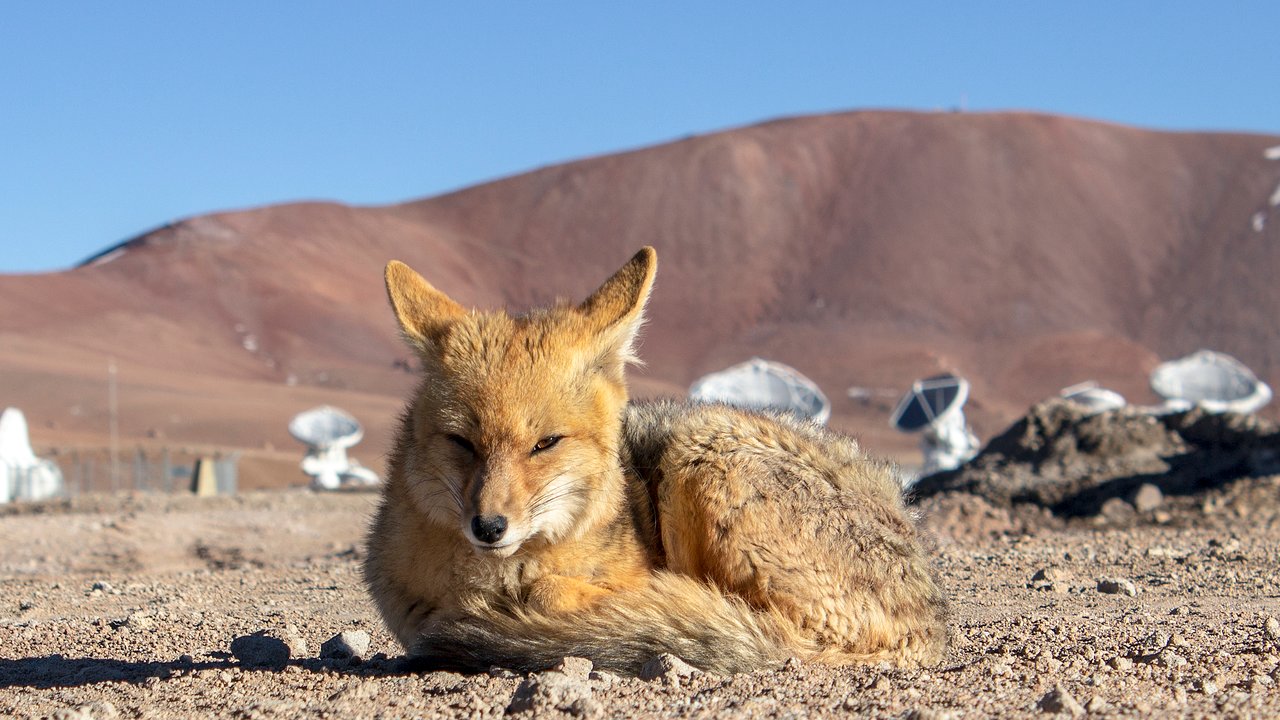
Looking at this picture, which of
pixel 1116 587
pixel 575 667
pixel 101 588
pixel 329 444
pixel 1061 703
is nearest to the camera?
pixel 1061 703

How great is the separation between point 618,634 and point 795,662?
2.33 ft

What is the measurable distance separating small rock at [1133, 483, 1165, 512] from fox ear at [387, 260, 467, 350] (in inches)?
407

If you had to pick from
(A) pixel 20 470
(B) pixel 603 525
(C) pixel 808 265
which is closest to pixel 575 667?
(B) pixel 603 525

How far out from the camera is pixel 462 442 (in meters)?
4.83

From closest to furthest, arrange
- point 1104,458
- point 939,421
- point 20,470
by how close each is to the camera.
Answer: point 1104,458 → point 20,470 → point 939,421

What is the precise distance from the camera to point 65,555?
13.8 metres

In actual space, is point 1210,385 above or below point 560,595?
below

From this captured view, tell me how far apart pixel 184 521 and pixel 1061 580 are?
39.2ft

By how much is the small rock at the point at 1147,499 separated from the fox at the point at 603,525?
8.90 metres

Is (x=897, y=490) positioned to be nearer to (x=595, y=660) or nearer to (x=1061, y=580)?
(x=595, y=660)

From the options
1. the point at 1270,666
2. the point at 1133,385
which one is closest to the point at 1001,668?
the point at 1270,666

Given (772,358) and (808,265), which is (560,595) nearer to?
(772,358)

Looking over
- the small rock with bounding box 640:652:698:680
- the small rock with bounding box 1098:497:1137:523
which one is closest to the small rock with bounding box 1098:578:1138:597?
the small rock with bounding box 640:652:698:680

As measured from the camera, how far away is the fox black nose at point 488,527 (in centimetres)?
449
